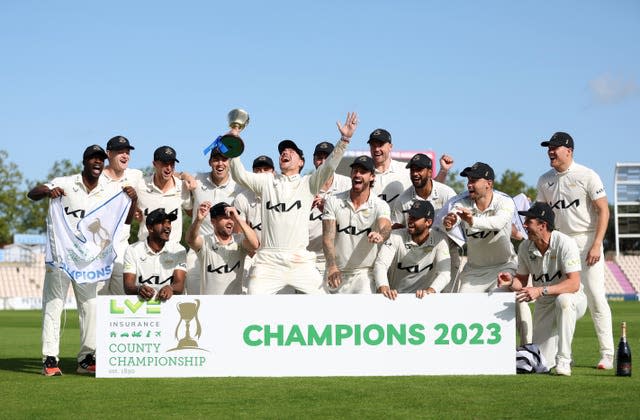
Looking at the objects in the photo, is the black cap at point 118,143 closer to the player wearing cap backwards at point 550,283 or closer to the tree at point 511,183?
the player wearing cap backwards at point 550,283

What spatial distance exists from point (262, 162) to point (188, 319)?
9.52 feet

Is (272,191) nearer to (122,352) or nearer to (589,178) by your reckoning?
(122,352)

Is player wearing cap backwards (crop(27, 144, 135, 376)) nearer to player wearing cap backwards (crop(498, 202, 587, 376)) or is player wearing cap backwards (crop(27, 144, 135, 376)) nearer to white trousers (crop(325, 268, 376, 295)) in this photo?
white trousers (crop(325, 268, 376, 295))

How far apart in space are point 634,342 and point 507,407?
948cm

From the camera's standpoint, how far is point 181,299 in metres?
10.1

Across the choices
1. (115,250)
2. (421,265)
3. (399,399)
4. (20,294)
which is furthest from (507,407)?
(20,294)

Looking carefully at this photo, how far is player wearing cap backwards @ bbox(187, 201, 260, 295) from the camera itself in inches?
435

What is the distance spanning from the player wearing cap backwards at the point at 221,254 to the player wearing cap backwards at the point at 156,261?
0.44 m

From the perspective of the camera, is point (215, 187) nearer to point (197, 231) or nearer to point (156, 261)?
point (197, 231)

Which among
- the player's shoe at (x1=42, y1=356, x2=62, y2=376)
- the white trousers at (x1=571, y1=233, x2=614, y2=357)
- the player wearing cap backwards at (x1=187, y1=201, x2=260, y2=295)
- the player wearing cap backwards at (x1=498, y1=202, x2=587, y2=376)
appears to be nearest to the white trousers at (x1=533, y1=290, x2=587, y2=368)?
the player wearing cap backwards at (x1=498, y1=202, x2=587, y2=376)

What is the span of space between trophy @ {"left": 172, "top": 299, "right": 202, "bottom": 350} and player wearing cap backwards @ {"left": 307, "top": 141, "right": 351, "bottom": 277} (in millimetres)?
2680

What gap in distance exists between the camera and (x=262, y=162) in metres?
12.1

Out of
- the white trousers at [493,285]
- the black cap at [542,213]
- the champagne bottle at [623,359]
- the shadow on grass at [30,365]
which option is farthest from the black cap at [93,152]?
the champagne bottle at [623,359]

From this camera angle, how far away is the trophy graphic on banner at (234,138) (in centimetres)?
1047
